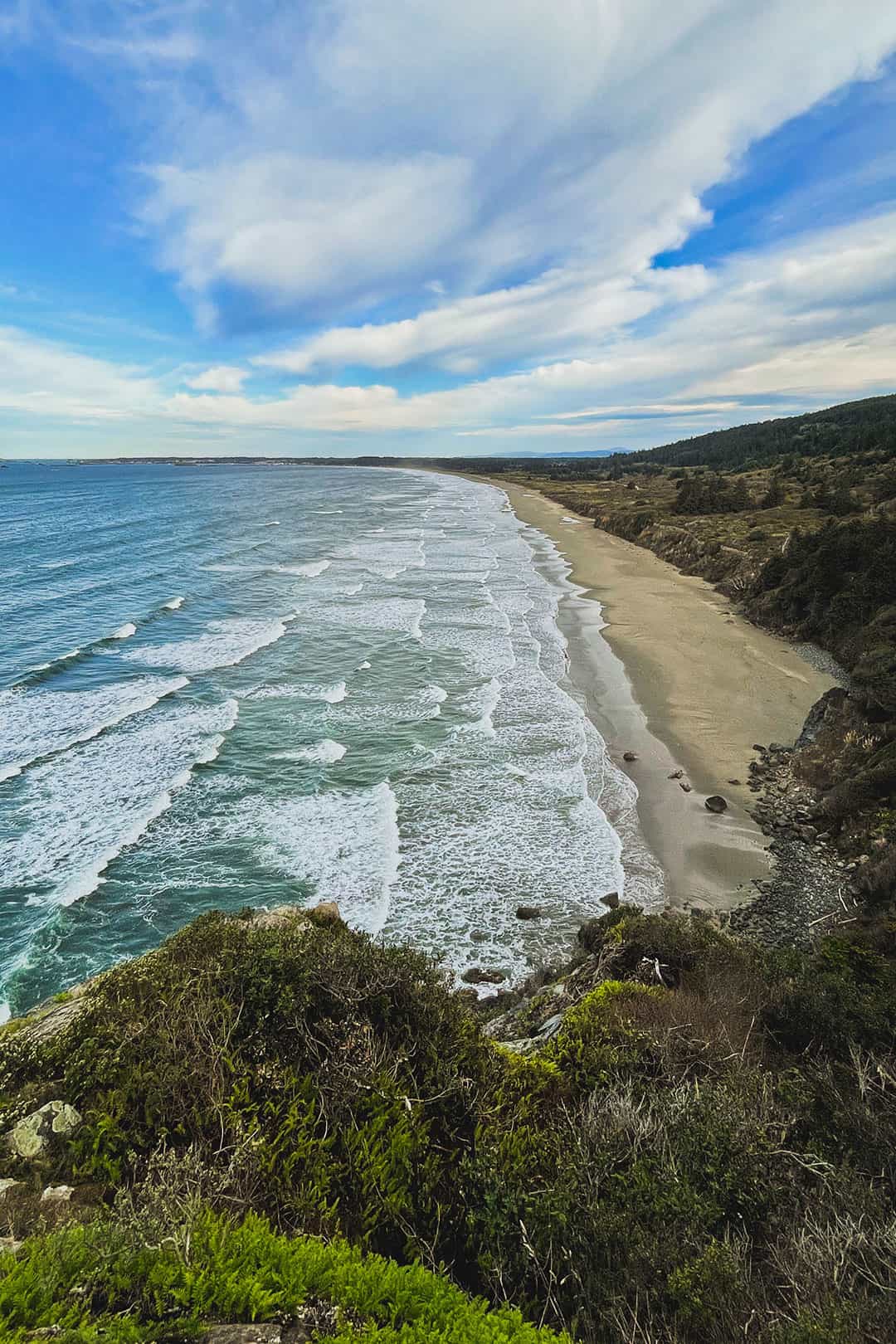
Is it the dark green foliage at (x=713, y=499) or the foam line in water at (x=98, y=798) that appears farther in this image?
the dark green foliage at (x=713, y=499)

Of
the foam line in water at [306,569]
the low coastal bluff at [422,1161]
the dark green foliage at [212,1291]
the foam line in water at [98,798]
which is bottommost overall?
the foam line in water at [98,798]

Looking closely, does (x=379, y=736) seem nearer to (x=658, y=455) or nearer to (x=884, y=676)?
(x=884, y=676)

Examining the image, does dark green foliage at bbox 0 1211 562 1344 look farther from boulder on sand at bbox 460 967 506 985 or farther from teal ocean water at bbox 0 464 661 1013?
teal ocean water at bbox 0 464 661 1013

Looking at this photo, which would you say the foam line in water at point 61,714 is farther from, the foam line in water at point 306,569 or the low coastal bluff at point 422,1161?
the foam line in water at point 306,569

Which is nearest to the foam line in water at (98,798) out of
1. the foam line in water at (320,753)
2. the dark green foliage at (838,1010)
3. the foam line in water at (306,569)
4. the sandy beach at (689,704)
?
the foam line in water at (320,753)

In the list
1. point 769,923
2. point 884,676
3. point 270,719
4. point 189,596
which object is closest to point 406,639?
point 270,719

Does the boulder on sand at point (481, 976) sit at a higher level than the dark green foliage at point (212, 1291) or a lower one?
lower
